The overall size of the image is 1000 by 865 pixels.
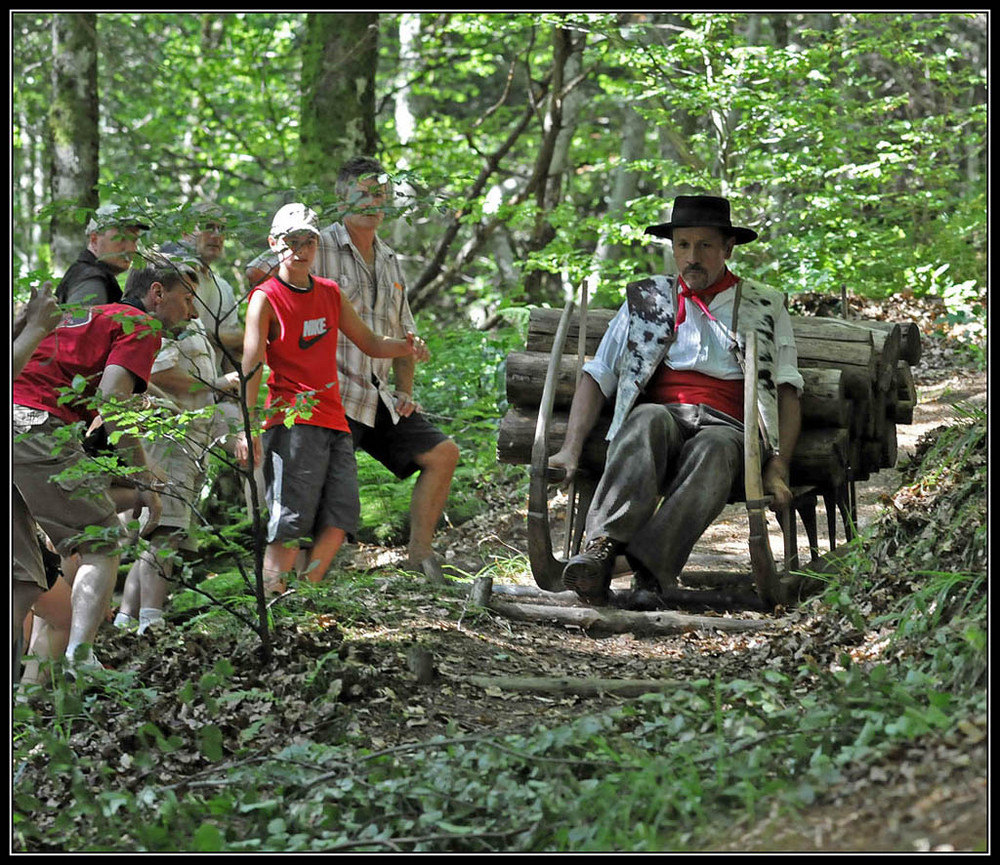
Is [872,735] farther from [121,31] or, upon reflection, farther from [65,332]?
[121,31]

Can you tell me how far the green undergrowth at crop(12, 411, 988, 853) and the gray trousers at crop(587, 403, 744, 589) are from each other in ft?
3.31

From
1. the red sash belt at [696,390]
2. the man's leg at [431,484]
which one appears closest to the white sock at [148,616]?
the man's leg at [431,484]

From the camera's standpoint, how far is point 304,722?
4930 mm

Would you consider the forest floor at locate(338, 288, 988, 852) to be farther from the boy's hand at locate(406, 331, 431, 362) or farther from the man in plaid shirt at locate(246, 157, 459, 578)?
the boy's hand at locate(406, 331, 431, 362)

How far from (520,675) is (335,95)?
23.4 feet

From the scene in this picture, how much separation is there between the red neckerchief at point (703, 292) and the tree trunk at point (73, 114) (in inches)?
296

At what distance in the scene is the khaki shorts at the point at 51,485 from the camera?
5.74 metres

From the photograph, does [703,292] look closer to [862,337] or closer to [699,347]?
[699,347]

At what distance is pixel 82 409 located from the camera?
606 cm

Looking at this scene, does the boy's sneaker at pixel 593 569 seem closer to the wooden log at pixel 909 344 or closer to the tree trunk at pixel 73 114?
the wooden log at pixel 909 344

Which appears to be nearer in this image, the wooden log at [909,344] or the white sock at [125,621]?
the white sock at [125,621]

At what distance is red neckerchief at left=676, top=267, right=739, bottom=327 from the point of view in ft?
23.7

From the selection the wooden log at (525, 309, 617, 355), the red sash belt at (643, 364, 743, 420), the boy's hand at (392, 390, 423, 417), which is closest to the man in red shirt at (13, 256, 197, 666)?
the boy's hand at (392, 390, 423, 417)

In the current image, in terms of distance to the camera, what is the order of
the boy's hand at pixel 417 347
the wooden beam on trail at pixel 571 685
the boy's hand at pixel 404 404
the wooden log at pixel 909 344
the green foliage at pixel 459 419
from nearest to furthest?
the wooden beam on trail at pixel 571 685
the boy's hand at pixel 417 347
the boy's hand at pixel 404 404
the wooden log at pixel 909 344
the green foliage at pixel 459 419
